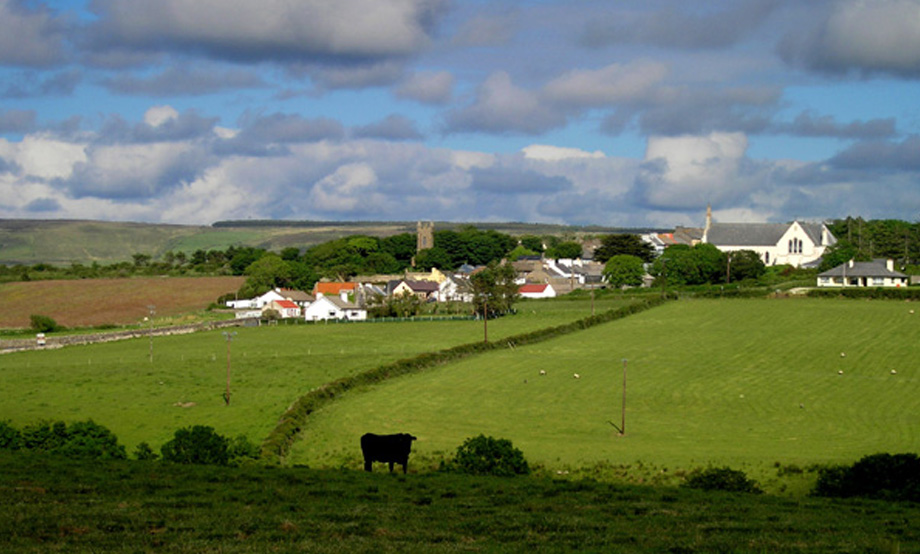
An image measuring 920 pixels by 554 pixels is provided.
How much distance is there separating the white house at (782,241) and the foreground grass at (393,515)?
466 feet

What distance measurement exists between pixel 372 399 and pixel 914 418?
27.1 meters

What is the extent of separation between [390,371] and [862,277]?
73.5 metres

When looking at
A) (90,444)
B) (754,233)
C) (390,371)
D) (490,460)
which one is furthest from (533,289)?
(490,460)

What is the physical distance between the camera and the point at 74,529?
1792 cm

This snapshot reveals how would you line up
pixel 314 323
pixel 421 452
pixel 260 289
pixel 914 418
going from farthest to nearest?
pixel 260 289 < pixel 314 323 < pixel 914 418 < pixel 421 452

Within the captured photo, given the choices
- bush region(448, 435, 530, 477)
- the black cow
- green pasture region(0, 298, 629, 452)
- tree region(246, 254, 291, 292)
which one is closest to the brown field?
tree region(246, 254, 291, 292)

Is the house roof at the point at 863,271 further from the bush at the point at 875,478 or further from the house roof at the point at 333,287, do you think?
the bush at the point at 875,478

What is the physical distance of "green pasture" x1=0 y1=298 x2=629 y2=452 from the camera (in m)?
46.6

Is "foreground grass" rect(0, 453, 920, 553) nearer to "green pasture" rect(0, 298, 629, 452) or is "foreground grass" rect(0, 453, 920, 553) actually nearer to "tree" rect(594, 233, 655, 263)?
"green pasture" rect(0, 298, 629, 452)

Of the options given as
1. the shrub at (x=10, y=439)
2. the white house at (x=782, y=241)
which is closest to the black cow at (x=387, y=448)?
the shrub at (x=10, y=439)

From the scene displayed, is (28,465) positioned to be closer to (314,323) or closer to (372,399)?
(372,399)

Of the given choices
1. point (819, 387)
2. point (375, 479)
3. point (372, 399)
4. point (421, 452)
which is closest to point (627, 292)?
point (819, 387)

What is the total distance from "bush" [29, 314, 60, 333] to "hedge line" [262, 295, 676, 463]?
4893cm

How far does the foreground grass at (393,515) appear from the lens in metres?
17.1
